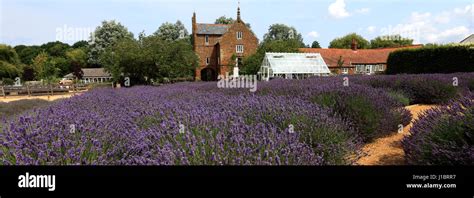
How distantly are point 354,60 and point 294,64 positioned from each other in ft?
44.3

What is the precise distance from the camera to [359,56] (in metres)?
39.4

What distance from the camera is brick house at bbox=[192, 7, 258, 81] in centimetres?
3672

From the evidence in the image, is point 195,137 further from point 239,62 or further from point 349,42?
point 349,42

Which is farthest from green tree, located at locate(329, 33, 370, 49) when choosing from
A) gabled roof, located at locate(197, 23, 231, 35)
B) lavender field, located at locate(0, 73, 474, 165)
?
lavender field, located at locate(0, 73, 474, 165)

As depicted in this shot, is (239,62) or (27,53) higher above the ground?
(27,53)

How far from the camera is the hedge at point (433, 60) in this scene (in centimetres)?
1698

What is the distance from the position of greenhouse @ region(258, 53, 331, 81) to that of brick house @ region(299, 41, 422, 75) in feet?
26.6

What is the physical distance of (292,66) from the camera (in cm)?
2809

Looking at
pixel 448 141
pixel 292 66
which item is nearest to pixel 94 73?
pixel 292 66

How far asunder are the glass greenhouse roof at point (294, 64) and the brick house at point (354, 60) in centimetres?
806

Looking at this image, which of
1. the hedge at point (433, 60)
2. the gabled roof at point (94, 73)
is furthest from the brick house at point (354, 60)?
the gabled roof at point (94, 73)

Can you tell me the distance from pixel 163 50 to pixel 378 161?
1589cm
